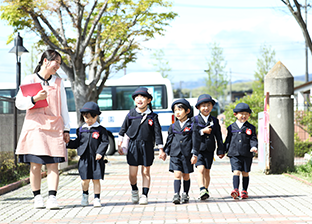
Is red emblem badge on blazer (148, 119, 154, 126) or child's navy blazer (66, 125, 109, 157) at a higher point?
red emblem badge on blazer (148, 119, 154, 126)

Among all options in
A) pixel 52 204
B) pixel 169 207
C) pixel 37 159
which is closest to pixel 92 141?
pixel 37 159

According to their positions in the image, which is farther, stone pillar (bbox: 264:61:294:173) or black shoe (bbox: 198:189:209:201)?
stone pillar (bbox: 264:61:294:173)

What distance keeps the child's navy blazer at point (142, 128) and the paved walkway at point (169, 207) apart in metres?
1.00

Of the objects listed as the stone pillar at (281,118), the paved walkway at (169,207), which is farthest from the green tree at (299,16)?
the paved walkway at (169,207)

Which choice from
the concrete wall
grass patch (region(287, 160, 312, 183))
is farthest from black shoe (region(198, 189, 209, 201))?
the concrete wall

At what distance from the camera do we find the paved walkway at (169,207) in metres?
5.20

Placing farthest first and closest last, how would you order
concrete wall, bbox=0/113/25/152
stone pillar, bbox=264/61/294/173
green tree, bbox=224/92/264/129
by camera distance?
1. green tree, bbox=224/92/264/129
2. stone pillar, bbox=264/61/294/173
3. concrete wall, bbox=0/113/25/152

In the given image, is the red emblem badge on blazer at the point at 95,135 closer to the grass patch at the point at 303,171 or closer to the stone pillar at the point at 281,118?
the grass patch at the point at 303,171

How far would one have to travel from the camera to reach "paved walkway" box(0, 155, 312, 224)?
5.20 m

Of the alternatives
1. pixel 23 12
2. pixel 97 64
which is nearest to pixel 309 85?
pixel 97 64

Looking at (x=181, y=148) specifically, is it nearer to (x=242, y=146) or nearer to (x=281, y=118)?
(x=242, y=146)

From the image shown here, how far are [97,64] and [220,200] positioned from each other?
9734 millimetres

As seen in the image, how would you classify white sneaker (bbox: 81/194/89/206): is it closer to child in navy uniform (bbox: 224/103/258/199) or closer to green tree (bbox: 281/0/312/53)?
child in navy uniform (bbox: 224/103/258/199)

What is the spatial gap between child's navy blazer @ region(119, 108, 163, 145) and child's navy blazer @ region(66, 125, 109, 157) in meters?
0.38
